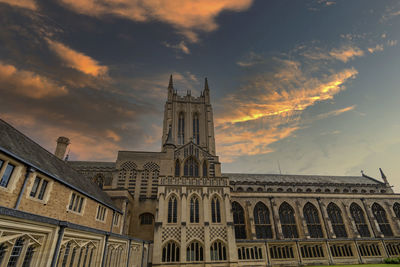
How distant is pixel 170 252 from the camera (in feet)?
75.2

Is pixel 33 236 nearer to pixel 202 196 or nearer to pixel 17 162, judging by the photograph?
pixel 17 162

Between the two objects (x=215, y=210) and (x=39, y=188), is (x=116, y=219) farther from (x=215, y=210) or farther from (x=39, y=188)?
(x=39, y=188)

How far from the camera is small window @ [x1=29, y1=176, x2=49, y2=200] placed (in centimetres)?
1194

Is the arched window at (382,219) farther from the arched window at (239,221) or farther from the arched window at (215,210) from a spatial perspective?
the arched window at (215,210)

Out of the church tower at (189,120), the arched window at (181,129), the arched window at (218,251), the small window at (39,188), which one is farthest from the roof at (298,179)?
the small window at (39,188)

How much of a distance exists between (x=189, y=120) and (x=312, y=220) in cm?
3501

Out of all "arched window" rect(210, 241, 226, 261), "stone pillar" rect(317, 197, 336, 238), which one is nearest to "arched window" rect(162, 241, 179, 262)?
"arched window" rect(210, 241, 226, 261)

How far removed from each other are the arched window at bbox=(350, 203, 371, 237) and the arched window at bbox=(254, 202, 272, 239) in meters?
17.0

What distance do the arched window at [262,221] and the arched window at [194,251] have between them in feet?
40.3

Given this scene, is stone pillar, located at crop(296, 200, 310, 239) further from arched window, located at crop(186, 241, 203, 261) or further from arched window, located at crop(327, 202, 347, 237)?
arched window, located at crop(186, 241, 203, 261)

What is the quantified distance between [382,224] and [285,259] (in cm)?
2364

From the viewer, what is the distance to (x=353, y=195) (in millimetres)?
37406

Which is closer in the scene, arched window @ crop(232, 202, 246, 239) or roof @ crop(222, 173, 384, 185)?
arched window @ crop(232, 202, 246, 239)

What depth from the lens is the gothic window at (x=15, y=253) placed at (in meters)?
6.87
